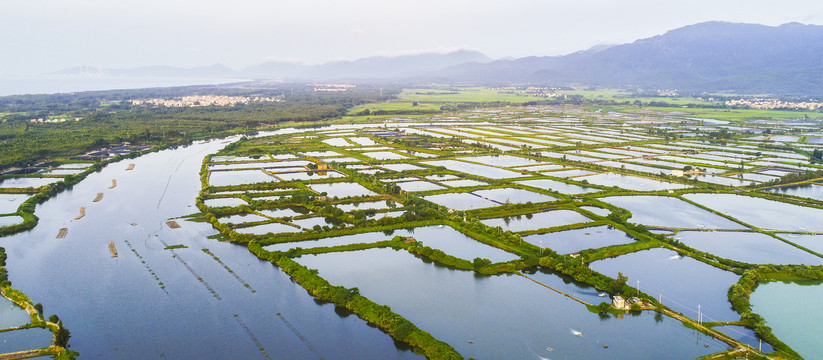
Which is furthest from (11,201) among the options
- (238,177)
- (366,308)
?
(366,308)

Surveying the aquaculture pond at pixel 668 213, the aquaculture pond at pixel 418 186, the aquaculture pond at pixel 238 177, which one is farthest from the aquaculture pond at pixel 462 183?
the aquaculture pond at pixel 238 177

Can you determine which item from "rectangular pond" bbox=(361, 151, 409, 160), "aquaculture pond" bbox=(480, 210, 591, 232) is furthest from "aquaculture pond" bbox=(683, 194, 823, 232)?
"rectangular pond" bbox=(361, 151, 409, 160)

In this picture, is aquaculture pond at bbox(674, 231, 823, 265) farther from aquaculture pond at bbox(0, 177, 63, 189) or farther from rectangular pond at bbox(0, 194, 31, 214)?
aquaculture pond at bbox(0, 177, 63, 189)

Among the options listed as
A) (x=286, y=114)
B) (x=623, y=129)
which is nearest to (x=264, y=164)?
(x=286, y=114)

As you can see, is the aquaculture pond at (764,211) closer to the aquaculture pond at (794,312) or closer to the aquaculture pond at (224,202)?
the aquaculture pond at (794,312)

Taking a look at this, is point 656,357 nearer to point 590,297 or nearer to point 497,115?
point 590,297
